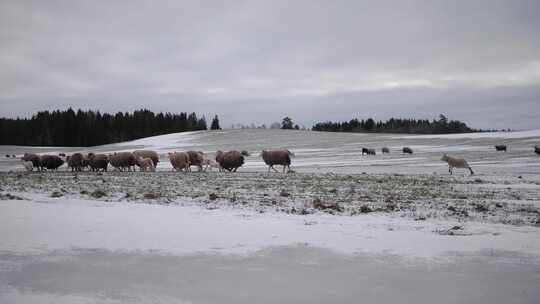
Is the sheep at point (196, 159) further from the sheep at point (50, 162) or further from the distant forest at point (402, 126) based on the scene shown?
the distant forest at point (402, 126)

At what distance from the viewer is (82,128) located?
11131cm

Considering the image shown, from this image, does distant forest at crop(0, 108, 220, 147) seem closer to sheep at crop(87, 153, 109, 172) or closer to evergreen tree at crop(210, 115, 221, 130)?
evergreen tree at crop(210, 115, 221, 130)

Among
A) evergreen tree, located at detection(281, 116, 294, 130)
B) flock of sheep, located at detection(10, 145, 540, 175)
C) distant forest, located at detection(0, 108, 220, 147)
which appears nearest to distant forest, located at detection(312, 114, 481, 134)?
evergreen tree, located at detection(281, 116, 294, 130)

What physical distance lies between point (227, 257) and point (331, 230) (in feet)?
7.92

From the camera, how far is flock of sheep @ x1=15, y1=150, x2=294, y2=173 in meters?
32.4

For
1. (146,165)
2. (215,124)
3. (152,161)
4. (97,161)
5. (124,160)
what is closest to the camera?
(146,165)

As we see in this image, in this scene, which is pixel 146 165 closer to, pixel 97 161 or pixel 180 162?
pixel 180 162

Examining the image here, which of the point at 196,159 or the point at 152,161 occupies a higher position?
the point at 196,159

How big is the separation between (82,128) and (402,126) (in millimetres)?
103768

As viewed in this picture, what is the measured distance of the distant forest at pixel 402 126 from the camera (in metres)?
124

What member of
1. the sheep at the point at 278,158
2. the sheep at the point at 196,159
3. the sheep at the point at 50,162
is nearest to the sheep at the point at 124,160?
the sheep at the point at 196,159

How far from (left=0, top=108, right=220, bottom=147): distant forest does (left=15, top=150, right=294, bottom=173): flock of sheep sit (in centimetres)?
7681

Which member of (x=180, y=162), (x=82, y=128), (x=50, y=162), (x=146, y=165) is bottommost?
(x=146, y=165)

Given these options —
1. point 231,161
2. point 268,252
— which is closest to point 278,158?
point 231,161
